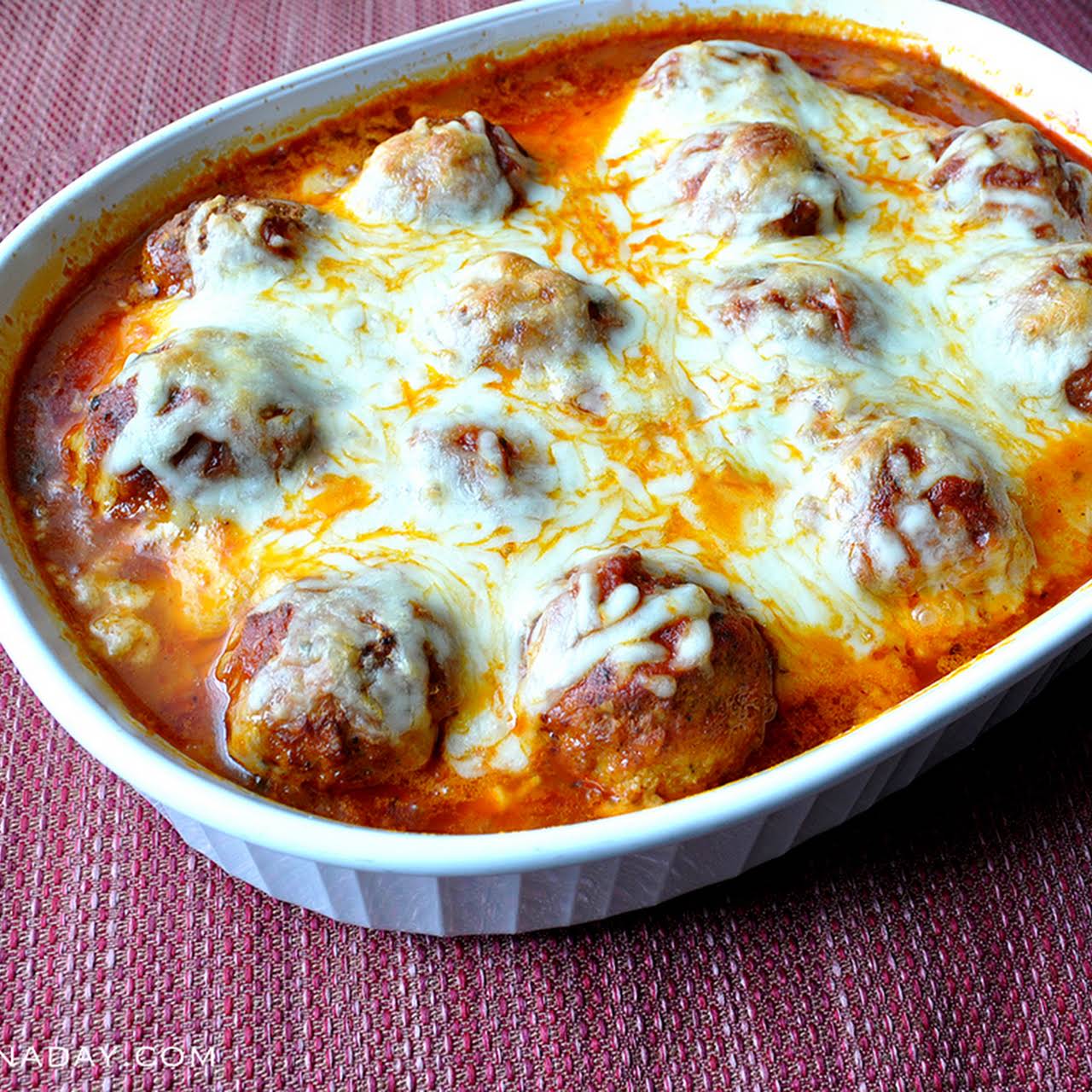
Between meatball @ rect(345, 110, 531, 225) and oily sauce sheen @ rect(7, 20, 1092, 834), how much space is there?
0.17 metres

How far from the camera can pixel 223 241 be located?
2043 mm

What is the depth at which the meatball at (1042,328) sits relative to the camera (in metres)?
2.00

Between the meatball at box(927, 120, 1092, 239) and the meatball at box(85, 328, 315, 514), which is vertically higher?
the meatball at box(927, 120, 1092, 239)

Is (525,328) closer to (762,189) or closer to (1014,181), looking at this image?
(762,189)

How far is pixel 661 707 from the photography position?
1.58 m

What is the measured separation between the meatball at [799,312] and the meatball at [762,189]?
146 millimetres

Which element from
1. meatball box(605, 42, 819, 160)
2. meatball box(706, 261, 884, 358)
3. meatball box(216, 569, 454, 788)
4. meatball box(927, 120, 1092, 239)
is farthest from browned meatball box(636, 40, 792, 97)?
meatball box(216, 569, 454, 788)

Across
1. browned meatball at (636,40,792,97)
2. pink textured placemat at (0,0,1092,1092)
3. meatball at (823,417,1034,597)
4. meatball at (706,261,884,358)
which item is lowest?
pink textured placemat at (0,0,1092,1092)

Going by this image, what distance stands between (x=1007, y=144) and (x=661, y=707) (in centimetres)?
137

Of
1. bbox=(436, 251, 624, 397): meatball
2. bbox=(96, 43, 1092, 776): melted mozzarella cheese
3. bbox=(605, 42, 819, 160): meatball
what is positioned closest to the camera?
bbox=(96, 43, 1092, 776): melted mozzarella cheese

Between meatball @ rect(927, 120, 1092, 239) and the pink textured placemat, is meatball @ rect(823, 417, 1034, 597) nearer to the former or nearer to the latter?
the pink textured placemat

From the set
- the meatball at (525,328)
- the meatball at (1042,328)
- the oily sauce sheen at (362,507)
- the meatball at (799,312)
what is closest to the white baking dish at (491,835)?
the oily sauce sheen at (362,507)

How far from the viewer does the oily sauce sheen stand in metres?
1.63

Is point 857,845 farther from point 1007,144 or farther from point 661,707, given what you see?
point 1007,144
